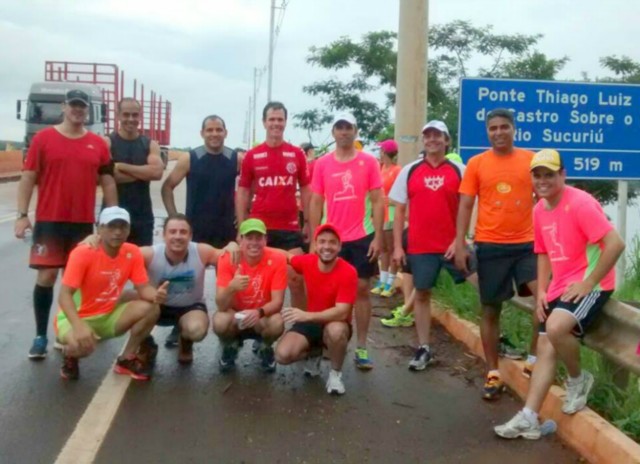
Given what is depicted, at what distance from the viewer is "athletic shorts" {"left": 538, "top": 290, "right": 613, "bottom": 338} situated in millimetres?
4984

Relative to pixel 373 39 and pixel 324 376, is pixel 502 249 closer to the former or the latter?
pixel 324 376

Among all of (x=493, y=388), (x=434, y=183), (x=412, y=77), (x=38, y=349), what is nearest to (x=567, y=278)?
(x=493, y=388)

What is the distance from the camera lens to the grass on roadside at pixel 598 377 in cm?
505

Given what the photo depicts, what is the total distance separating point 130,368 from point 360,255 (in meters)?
1.89

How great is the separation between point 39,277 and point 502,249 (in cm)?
341

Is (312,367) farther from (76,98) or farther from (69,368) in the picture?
(76,98)

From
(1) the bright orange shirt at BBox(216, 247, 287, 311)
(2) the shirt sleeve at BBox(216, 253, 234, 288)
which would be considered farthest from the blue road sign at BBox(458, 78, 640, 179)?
(2) the shirt sleeve at BBox(216, 253, 234, 288)

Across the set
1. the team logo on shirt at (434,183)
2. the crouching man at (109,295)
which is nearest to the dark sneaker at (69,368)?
the crouching man at (109,295)

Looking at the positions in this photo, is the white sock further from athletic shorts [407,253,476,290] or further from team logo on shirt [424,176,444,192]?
team logo on shirt [424,176,444,192]

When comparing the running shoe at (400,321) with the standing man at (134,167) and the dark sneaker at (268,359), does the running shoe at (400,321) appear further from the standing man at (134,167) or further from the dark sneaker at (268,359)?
the standing man at (134,167)

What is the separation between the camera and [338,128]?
6.71 m

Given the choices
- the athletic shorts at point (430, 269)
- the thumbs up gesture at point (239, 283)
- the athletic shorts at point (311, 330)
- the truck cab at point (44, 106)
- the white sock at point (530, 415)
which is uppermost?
the truck cab at point (44, 106)

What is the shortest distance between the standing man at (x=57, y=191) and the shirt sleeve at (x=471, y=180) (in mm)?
2691

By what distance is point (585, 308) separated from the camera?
4.99m
